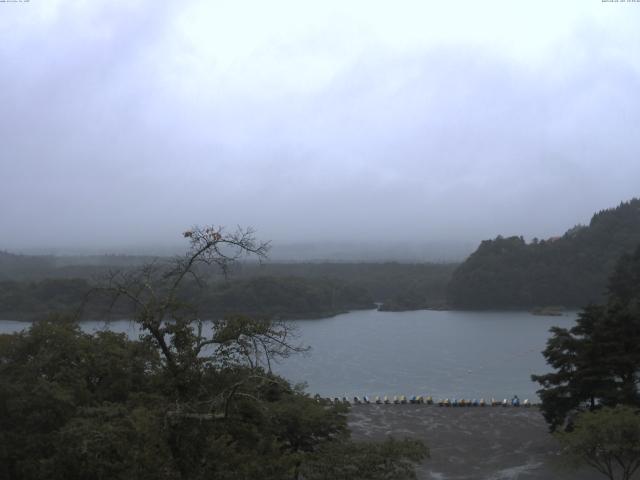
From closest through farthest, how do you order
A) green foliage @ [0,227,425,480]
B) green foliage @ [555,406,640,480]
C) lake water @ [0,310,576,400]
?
green foliage @ [0,227,425,480] < green foliage @ [555,406,640,480] < lake water @ [0,310,576,400]

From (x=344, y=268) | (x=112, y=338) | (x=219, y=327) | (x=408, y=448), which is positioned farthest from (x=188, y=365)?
(x=344, y=268)

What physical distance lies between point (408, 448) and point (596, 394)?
9.89m

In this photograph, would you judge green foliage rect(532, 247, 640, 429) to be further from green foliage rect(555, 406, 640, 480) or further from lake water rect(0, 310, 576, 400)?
lake water rect(0, 310, 576, 400)

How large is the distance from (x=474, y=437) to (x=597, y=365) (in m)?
3.79

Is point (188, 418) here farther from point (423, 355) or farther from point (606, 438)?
point (423, 355)

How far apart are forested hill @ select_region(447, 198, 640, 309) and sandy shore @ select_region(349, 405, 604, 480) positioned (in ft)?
127

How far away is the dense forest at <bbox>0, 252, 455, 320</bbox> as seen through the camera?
4575cm

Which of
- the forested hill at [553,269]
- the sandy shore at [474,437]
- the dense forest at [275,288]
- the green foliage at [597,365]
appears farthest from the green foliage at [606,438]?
the forested hill at [553,269]

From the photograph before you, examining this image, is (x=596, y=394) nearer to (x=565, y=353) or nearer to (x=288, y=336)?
(x=565, y=353)

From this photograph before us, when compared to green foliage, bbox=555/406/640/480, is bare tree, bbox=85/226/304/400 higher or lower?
higher

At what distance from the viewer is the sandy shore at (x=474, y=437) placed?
42.7 ft

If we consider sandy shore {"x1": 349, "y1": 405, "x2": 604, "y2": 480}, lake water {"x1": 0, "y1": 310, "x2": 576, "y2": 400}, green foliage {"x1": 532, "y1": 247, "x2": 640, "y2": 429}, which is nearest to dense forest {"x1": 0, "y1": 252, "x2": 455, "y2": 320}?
lake water {"x1": 0, "y1": 310, "x2": 576, "y2": 400}

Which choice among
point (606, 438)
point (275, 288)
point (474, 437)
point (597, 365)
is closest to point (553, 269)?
point (275, 288)

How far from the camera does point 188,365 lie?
5.31 m
